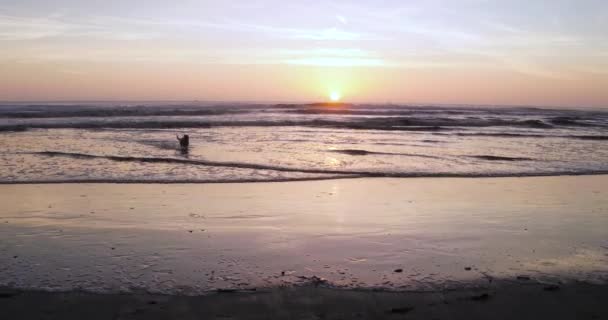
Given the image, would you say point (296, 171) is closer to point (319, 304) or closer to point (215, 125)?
point (319, 304)

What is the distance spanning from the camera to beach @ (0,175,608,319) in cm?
491

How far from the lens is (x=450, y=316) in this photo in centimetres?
460

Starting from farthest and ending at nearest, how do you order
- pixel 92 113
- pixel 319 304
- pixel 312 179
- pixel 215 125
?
pixel 92 113, pixel 215 125, pixel 312 179, pixel 319 304

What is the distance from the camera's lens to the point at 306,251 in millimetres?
6473

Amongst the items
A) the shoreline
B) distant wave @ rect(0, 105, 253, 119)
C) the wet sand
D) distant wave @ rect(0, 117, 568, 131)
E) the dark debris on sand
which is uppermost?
distant wave @ rect(0, 105, 253, 119)

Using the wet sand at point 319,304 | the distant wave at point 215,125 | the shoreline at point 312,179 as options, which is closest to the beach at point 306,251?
the wet sand at point 319,304

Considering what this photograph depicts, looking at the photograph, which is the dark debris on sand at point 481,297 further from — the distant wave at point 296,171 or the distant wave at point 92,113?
the distant wave at point 92,113

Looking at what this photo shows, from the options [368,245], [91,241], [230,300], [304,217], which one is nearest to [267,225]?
[304,217]

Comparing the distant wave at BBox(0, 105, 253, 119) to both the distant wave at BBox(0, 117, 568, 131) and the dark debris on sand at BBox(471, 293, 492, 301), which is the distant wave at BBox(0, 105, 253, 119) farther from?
the dark debris on sand at BBox(471, 293, 492, 301)

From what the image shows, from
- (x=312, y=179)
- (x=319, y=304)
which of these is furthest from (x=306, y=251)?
(x=312, y=179)

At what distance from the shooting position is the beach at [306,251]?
16.1 feet

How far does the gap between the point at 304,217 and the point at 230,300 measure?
3.64 metres

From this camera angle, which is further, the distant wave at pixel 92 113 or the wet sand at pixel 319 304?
the distant wave at pixel 92 113

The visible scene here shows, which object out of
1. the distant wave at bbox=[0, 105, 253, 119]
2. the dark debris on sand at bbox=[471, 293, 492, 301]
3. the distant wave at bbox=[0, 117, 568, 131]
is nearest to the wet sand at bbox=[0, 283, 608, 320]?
the dark debris on sand at bbox=[471, 293, 492, 301]
